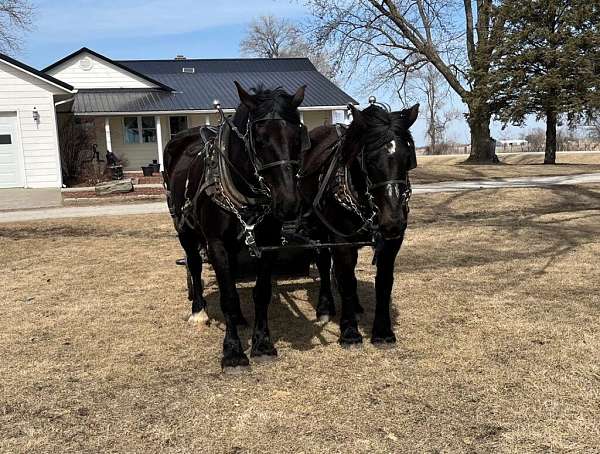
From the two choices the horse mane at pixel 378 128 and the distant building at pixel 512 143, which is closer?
the horse mane at pixel 378 128

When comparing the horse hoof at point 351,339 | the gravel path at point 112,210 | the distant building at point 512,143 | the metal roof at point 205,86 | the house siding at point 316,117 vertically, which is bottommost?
the horse hoof at point 351,339

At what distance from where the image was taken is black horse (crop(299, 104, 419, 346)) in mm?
3990

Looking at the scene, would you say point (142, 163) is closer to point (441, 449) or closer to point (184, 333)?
point (184, 333)

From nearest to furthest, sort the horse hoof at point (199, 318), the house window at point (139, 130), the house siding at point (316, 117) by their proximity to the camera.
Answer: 1. the horse hoof at point (199, 318)
2. the house window at point (139, 130)
3. the house siding at point (316, 117)

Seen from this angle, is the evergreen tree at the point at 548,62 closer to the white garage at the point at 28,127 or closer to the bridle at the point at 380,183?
the white garage at the point at 28,127

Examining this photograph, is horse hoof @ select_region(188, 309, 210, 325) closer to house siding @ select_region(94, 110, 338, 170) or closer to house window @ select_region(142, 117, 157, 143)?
house siding @ select_region(94, 110, 338, 170)

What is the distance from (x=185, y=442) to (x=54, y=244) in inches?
305

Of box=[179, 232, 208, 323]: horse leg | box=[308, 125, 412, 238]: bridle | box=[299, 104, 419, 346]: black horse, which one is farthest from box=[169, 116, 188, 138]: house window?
box=[308, 125, 412, 238]: bridle

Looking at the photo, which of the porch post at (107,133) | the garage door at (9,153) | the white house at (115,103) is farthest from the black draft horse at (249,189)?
the porch post at (107,133)

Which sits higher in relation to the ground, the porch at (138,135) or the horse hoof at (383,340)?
the porch at (138,135)

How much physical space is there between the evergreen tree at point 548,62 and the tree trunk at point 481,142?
1088 mm

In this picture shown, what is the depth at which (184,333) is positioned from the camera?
17.3 feet

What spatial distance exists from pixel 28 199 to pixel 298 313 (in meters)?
13.9

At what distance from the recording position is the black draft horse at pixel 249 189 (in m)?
3.70
